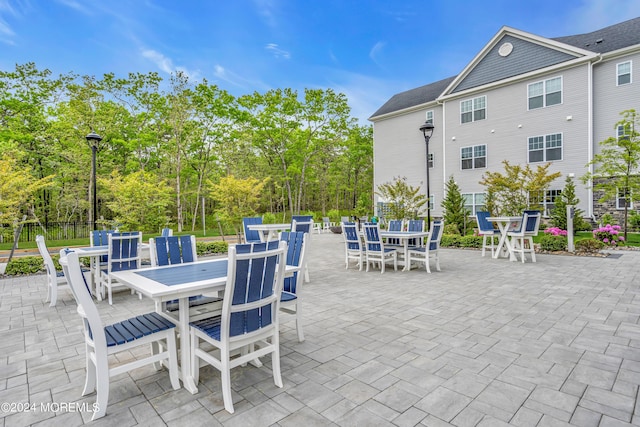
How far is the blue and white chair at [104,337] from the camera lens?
2.08 metres

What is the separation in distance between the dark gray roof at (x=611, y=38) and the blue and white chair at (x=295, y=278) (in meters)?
16.6

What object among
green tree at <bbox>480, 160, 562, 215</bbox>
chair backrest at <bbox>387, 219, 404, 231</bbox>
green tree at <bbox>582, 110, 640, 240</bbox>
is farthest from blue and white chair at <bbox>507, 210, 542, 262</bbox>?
green tree at <bbox>582, 110, 640, 240</bbox>

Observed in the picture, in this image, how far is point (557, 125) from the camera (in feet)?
46.4

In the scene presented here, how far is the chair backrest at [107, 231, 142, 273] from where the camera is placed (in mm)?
5070

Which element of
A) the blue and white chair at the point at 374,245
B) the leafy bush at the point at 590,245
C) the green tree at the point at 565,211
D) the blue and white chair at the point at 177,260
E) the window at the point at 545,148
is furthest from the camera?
the window at the point at 545,148

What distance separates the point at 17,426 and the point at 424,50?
68.6 ft

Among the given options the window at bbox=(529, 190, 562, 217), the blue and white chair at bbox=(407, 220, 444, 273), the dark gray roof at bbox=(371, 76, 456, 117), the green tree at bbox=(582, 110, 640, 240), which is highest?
the dark gray roof at bbox=(371, 76, 456, 117)

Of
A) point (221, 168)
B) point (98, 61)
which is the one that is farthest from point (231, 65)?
point (221, 168)

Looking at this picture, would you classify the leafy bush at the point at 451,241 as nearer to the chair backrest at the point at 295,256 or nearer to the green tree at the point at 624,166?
the green tree at the point at 624,166

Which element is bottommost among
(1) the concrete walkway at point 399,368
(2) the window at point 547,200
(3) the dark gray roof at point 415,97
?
(1) the concrete walkway at point 399,368

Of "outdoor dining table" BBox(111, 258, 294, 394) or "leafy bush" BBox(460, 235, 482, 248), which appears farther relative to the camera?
"leafy bush" BBox(460, 235, 482, 248)

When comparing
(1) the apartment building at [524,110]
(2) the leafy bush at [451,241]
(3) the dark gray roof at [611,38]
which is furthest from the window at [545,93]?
(2) the leafy bush at [451,241]

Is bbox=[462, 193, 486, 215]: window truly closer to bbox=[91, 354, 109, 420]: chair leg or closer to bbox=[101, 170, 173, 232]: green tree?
bbox=[101, 170, 173, 232]: green tree

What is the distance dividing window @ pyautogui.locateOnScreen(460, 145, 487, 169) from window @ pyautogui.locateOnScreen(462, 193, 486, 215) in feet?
4.65
